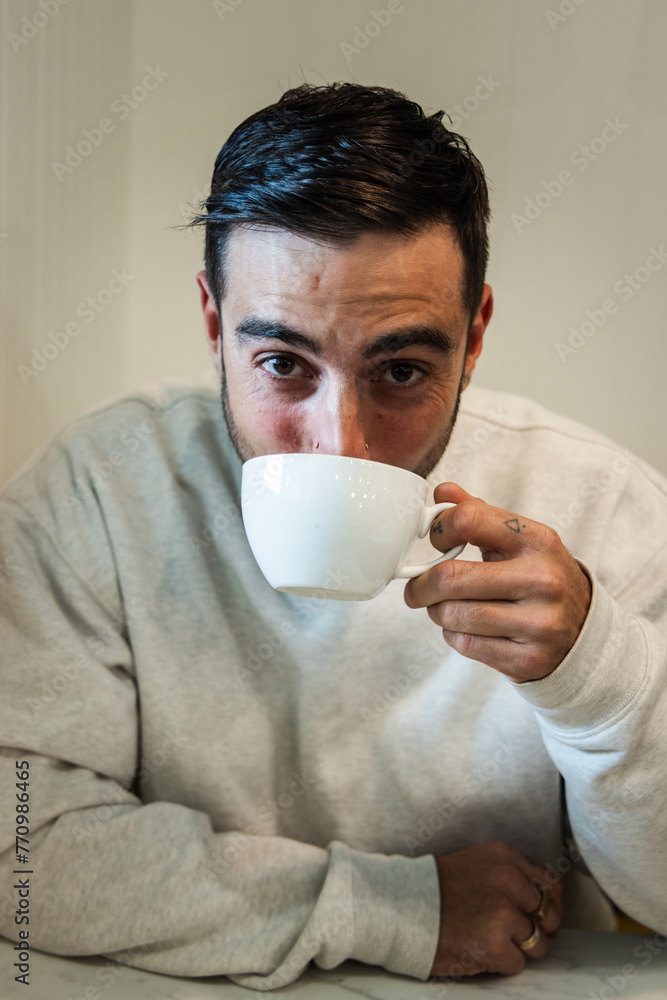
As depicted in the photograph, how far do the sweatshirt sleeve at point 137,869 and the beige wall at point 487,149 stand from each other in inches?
24.1

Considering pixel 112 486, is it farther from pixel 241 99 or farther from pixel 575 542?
pixel 241 99

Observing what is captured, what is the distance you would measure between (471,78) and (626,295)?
0.51 meters

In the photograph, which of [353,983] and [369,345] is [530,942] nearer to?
[353,983]

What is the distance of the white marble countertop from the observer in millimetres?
798

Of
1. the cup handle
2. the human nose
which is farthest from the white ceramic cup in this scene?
the human nose

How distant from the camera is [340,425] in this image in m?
0.84

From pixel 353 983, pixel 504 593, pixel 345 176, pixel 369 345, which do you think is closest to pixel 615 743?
pixel 504 593

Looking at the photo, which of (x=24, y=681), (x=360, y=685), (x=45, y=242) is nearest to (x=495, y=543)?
(x=360, y=685)

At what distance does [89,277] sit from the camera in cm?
147

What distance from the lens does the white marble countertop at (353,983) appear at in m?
0.80

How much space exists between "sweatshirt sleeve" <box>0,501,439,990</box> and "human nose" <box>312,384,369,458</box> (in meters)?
0.43

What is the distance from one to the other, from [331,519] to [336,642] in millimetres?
459

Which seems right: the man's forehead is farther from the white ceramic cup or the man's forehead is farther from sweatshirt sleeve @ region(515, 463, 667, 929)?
sweatshirt sleeve @ region(515, 463, 667, 929)

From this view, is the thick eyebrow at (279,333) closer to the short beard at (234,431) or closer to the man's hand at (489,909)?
the short beard at (234,431)
